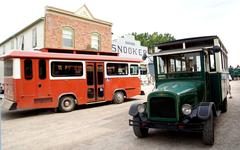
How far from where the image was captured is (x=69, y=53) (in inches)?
472

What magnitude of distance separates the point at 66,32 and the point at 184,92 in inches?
647

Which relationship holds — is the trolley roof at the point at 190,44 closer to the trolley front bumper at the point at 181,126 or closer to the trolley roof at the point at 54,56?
the trolley front bumper at the point at 181,126

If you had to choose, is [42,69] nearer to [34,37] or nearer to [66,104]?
[66,104]

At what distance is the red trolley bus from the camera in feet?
33.1

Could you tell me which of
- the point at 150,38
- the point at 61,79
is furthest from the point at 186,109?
the point at 150,38

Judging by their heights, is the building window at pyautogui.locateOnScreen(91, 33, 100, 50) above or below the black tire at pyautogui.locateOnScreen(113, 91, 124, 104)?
above

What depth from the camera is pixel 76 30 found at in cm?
2092

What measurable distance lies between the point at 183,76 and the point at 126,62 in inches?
303

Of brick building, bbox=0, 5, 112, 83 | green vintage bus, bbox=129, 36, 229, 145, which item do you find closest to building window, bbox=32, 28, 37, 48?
brick building, bbox=0, 5, 112, 83

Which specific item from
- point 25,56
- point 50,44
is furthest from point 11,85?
point 50,44

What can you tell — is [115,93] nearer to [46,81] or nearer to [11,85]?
[46,81]

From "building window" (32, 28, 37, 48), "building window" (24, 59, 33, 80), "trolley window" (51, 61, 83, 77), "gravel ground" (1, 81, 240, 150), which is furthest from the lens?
"building window" (32, 28, 37, 48)

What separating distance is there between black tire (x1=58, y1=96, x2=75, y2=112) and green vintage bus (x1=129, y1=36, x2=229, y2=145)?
5.64 m

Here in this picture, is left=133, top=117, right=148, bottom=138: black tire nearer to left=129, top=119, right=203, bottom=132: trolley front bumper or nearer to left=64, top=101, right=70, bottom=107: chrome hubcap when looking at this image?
left=129, top=119, right=203, bottom=132: trolley front bumper
